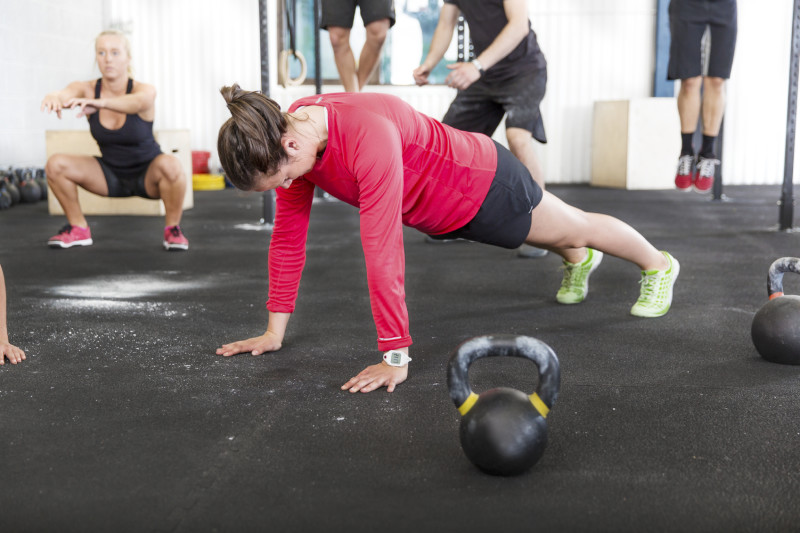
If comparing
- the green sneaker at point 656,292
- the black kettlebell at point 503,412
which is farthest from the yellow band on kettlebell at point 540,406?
the green sneaker at point 656,292

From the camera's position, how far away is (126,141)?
368 cm

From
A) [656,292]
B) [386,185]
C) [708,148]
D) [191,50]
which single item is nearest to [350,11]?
[708,148]

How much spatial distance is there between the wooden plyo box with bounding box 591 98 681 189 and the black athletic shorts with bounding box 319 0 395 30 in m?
4.13

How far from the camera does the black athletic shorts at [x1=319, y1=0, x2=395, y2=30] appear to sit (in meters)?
3.80

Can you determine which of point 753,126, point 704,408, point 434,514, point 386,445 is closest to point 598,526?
point 434,514

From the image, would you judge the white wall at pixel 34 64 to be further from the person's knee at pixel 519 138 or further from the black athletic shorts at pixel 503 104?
the person's knee at pixel 519 138

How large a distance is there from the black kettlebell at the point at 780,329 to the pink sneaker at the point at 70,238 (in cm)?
319

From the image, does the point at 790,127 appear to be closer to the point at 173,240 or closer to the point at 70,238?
the point at 173,240

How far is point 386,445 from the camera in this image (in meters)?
1.39

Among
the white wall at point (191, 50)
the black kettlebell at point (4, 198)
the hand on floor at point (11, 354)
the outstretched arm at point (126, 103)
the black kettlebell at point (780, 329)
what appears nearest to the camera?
the black kettlebell at point (780, 329)

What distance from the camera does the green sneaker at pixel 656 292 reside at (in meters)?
2.36

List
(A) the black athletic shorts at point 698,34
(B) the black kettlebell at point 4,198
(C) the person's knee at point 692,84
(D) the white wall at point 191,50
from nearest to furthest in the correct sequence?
(A) the black athletic shorts at point 698,34 → (C) the person's knee at point 692,84 → (B) the black kettlebell at point 4,198 → (D) the white wall at point 191,50

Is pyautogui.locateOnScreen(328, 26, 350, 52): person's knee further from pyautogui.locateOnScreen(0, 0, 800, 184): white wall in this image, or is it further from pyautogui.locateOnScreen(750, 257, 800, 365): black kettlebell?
pyautogui.locateOnScreen(0, 0, 800, 184): white wall

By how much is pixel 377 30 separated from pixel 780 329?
8.58ft
